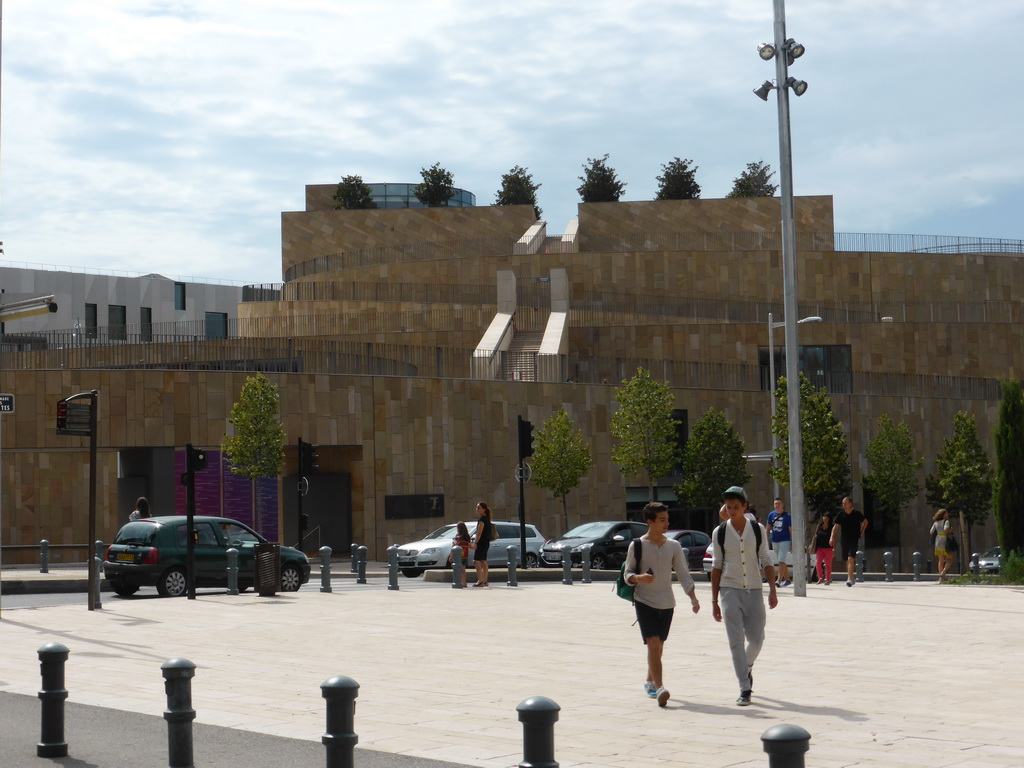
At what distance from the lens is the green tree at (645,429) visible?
4238 centimetres

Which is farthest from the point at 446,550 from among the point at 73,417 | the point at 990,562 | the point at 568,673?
the point at 568,673

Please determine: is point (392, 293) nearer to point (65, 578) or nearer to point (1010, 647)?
point (65, 578)

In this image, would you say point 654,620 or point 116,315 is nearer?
point 654,620

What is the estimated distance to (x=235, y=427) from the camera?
1444 inches

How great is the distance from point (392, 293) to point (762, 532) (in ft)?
164

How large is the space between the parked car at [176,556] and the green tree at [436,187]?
53.0 m

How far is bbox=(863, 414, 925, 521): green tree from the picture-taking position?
48.1 meters

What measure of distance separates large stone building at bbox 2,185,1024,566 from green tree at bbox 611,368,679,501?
2590 mm

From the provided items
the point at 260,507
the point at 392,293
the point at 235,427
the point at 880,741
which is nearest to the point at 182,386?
the point at 235,427

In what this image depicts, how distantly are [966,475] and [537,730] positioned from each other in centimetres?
4364

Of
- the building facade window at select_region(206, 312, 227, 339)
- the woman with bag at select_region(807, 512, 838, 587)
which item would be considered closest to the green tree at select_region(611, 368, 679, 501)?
the woman with bag at select_region(807, 512, 838, 587)

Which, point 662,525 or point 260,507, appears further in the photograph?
point 260,507

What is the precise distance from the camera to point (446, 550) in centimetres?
3181

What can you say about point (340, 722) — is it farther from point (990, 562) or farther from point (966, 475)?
point (966, 475)
